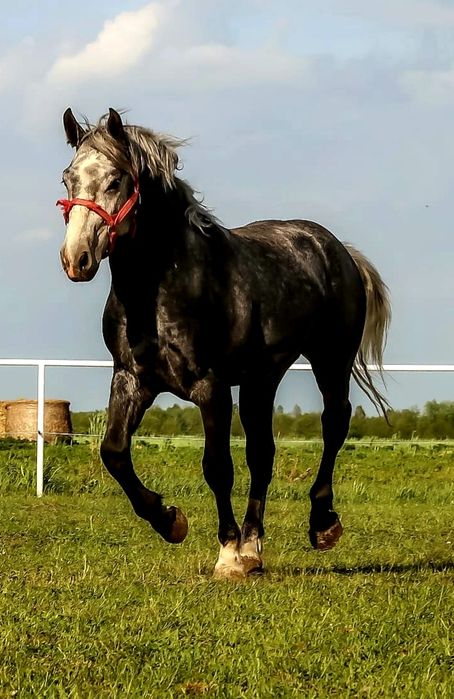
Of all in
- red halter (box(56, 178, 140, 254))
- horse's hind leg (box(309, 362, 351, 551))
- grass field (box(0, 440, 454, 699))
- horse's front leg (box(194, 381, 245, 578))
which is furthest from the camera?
horse's hind leg (box(309, 362, 351, 551))

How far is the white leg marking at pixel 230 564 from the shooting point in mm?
6734

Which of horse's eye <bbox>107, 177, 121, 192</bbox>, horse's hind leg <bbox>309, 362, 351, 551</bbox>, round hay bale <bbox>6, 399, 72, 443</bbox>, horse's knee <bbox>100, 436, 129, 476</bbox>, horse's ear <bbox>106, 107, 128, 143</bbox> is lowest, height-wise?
horse's knee <bbox>100, 436, 129, 476</bbox>

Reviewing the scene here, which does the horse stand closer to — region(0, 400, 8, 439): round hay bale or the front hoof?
the front hoof

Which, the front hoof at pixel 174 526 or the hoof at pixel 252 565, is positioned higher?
the front hoof at pixel 174 526

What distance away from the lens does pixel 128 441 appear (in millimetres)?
6684

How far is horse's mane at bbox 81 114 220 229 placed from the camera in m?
6.27

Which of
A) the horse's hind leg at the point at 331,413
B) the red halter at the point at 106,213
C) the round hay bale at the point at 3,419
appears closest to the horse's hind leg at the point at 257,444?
the horse's hind leg at the point at 331,413

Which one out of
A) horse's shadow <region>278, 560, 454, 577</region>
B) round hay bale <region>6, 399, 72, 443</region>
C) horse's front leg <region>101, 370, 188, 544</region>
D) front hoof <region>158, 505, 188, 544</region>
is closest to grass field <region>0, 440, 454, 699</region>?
horse's shadow <region>278, 560, 454, 577</region>

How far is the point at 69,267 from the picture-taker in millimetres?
5812

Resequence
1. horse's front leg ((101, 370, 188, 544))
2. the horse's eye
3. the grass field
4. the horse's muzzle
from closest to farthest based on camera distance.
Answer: the grass field
the horse's muzzle
the horse's eye
horse's front leg ((101, 370, 188, 544))

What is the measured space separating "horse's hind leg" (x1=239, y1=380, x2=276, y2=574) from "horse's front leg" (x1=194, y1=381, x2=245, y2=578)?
30cm

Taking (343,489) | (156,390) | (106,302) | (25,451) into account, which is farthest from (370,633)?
(25,451)

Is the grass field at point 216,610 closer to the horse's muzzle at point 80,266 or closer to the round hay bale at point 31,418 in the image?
the horse's muzzle at point 80,266

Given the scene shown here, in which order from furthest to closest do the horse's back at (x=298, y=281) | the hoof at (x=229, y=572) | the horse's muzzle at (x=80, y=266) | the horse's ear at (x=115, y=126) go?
the horse's back at (x=298, y=281), the hoof at (x=229, y=572), the horse's ear at (x=115, y=126), the horse's muzzle at (x=80, y=266)
